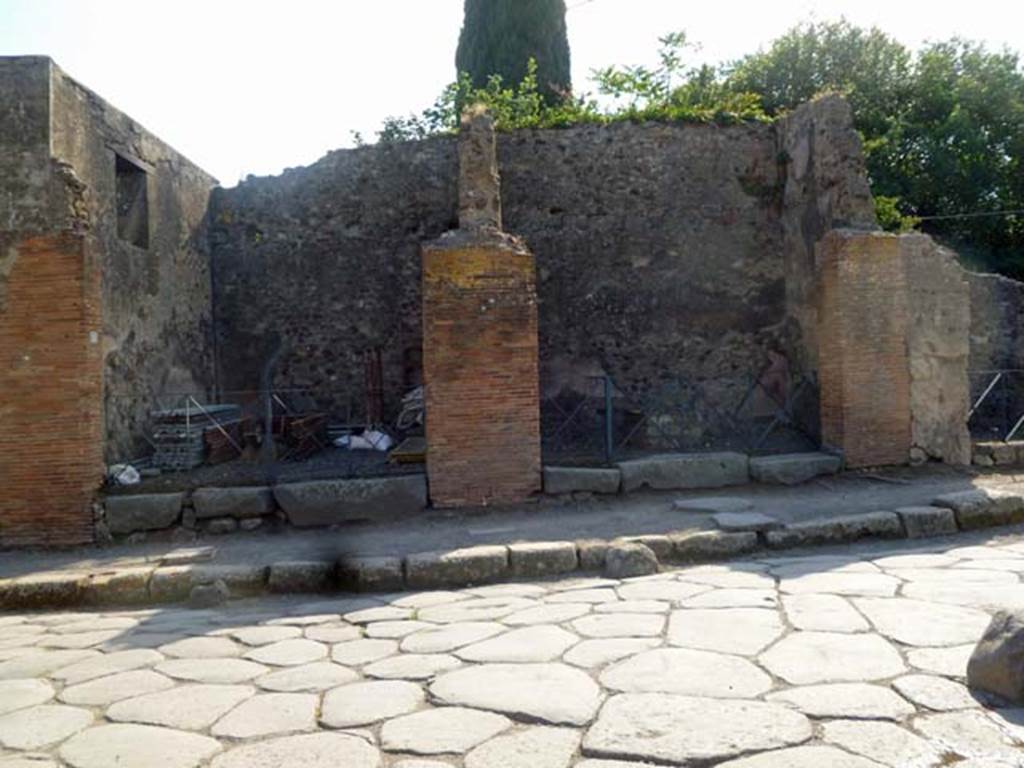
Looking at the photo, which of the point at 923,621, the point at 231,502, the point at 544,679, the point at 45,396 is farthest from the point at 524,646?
the point at 45,396

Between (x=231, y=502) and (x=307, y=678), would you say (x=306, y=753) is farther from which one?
(x=231, y=502)

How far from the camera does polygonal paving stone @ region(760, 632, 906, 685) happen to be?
3.19 meters

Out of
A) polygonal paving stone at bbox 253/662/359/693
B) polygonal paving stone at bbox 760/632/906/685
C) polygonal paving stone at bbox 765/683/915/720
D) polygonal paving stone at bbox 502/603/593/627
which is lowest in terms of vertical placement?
polygonal paving stone at bbox 502/603/593/627

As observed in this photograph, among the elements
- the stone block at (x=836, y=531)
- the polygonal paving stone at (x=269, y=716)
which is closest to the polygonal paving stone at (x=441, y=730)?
the polygonal paving stone at (x=269, y=716)

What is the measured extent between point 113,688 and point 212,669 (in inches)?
15.7

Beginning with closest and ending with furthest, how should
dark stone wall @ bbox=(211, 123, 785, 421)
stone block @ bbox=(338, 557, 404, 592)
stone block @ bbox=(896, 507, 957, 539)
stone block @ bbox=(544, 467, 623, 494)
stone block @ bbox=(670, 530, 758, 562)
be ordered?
stone block @ bbox=(338, 557, 404, 592)
stone block @ bbox=(670, 530, 758, 562)
stone block @ bbox=(896, 507, 957, 539)
stone block @ bbox=(544, 467, 623, 494)
dark stone wall @ bbox=(211, 123, 785, 421)

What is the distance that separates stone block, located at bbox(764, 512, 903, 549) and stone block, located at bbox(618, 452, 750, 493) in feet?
4.37

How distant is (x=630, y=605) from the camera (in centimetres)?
450

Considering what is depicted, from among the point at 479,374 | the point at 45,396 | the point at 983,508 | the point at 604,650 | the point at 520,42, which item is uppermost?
the point at 520,42

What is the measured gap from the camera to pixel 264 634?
4.33 metres

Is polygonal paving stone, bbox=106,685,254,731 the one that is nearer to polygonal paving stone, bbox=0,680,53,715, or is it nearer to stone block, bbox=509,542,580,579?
polygonal paving stone, bbox=0,680,53,715

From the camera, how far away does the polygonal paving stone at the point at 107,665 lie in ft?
12.0


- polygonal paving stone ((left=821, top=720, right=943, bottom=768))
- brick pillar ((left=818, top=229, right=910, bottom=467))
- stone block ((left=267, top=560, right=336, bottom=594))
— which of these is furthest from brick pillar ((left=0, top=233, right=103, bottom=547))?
brick pillar ((left=818, top=229, right=910, bottom=467))

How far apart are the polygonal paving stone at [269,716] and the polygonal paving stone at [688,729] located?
1053 millimetres
